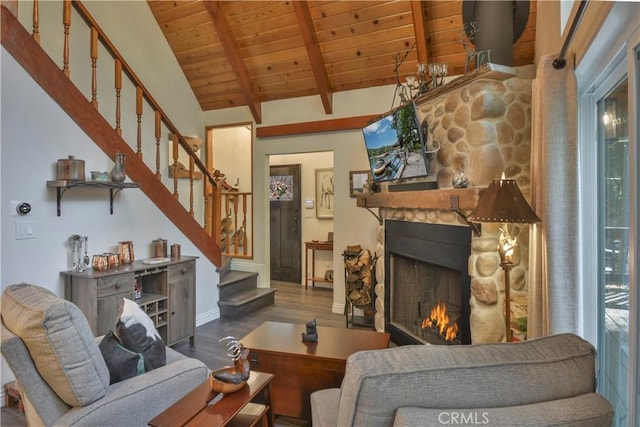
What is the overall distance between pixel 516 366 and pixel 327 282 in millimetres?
5254

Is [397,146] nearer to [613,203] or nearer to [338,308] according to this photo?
[613,203]

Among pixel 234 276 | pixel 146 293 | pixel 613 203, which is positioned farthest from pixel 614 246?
pixel 234 276

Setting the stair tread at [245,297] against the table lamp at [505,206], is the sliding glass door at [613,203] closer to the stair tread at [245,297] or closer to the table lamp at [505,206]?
the table lamp at [505,206]

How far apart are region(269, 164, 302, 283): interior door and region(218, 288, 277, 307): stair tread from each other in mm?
1397

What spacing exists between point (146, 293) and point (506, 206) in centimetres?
331

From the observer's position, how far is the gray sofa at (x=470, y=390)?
897 millimetres

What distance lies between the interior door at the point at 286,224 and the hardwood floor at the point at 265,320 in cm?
29

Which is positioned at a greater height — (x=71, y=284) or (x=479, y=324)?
(x=71, y=284)

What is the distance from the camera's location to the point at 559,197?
168 cm

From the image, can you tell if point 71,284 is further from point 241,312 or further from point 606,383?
point 606,383

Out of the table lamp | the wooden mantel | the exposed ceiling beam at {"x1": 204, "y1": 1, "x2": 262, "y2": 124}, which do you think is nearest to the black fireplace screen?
the wooden mantel

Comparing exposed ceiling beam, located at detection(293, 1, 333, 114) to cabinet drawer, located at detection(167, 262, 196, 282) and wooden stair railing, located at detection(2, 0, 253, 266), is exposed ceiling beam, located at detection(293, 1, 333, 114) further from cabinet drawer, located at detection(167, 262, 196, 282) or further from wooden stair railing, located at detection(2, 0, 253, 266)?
cabinet drawer, located at detection(167, 262, 196, 282)

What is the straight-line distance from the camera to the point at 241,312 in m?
4.54

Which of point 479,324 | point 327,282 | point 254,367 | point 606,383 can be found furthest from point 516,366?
point 327,282
